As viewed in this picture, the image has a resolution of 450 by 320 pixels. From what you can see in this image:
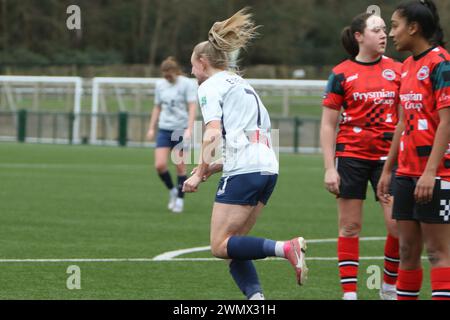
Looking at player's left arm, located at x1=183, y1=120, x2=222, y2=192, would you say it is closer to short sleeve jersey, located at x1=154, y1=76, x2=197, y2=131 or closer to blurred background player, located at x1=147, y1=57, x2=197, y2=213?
blurred background player, located at x1=147, y1=57, x2=197, y2=213

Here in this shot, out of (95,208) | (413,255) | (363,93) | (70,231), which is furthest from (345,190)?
(95,208)

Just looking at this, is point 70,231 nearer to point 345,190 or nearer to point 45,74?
Result: point 345,190

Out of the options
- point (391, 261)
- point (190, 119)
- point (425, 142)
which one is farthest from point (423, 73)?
→ point (190, 119)

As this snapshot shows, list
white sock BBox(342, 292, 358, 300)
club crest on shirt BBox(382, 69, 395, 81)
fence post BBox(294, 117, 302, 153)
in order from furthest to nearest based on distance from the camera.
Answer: fence post BBox(294, 117, 302, 153), club crest on shirt BBox(382, 69, 395, 81), white sock BBox(342, 292, 358, 300)

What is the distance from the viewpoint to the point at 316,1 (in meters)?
78.0

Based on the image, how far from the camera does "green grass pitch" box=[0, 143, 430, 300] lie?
914 centimetres

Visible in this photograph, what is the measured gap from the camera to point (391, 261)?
9000 millimetres

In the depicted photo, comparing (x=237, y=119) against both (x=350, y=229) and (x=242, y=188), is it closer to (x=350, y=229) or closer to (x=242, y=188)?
(x=242, y=188)

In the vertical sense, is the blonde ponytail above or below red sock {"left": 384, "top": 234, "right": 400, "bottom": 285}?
above

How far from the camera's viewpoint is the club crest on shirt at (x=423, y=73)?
22.6 feet

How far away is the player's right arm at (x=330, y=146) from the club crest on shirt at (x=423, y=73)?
1.48 meters

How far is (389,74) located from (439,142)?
210 cm

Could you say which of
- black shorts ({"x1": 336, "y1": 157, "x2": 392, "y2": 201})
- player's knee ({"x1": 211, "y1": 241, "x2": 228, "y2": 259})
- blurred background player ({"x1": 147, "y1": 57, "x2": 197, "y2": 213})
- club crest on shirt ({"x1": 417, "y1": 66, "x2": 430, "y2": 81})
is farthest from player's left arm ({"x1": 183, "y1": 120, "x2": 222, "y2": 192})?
blurred background player ({"x1": 147, "y1": 57, "x2": 197, "y2": 213})

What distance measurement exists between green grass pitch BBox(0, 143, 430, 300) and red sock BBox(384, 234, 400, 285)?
0.70ft
